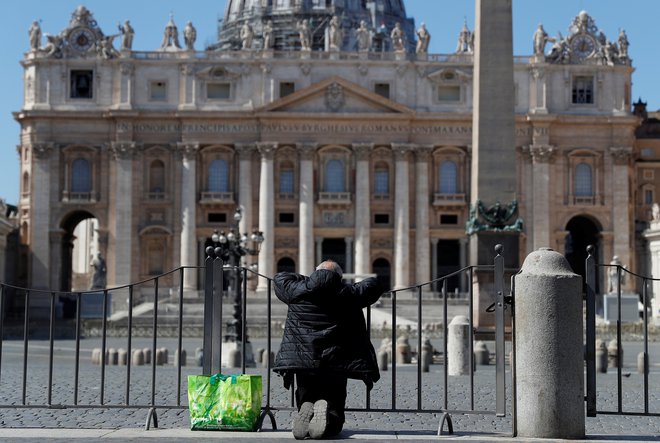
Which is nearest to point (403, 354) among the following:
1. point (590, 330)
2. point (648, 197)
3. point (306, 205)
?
point (590, 330)

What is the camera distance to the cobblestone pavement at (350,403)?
14867mm

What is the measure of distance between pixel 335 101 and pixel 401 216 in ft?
26.1

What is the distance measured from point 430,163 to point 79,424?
2526 inches

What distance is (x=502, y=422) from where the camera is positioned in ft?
50.9

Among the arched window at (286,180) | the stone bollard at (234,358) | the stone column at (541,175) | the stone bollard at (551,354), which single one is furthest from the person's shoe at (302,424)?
the stone column at (541,175)

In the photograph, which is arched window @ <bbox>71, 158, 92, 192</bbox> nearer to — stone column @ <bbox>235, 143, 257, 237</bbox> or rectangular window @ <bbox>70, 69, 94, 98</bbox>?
rectangular window @ <bbox>70, 69, 94, 98</bbox>

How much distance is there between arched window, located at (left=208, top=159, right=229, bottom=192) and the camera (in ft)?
257

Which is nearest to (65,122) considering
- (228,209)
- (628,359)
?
(228,209)

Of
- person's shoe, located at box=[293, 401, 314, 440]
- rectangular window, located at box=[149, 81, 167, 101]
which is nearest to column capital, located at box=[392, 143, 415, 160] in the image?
rectangular window, located at box=[149, 81, 167, 101]

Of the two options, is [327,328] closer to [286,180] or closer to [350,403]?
[350,403]

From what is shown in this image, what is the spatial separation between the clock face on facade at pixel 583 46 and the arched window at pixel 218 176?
74.4ft

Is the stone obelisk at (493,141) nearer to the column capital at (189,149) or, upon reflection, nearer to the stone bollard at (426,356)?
the stone bollard at (426,356)

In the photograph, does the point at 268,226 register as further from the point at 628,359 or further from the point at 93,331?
the point at 628,359

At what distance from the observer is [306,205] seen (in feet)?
253
